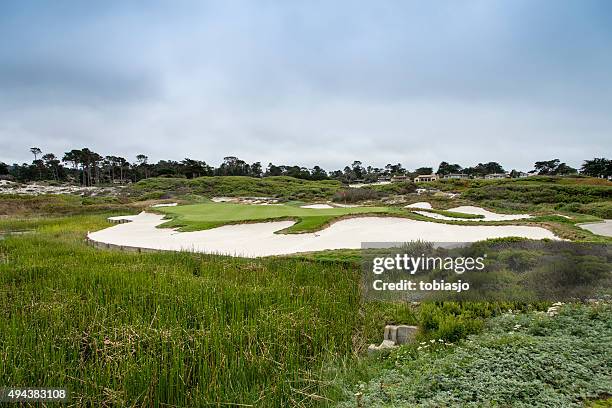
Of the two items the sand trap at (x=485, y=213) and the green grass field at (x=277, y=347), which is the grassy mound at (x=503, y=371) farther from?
the sand trap at (x=485, y=213)

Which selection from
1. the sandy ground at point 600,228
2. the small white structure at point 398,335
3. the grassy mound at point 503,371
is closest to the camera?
the grassy mound at point 503,371

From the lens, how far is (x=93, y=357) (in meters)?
4.04

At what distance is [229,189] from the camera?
50.7 metres

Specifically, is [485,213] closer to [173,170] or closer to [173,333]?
[173,333]

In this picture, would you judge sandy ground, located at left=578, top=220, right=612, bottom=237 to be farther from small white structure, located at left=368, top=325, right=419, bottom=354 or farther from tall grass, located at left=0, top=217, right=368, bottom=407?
small white structure, located at left=368, top=325, right=419, bottom=354

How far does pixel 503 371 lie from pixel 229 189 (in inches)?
1936

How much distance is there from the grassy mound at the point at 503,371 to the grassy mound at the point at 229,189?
122 ft

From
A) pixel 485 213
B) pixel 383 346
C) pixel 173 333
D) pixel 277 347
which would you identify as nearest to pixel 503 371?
pixel 383 346

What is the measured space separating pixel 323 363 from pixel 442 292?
2767 millimetres

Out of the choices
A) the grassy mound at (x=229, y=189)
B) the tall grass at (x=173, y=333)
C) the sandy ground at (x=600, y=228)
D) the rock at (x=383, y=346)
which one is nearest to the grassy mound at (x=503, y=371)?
the rock at (x=383, y=346)

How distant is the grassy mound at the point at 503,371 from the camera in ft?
9.35

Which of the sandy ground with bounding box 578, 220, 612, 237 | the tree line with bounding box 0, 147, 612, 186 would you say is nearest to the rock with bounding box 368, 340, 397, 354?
the sandy ground with bounding box 578, 220, 612, 237

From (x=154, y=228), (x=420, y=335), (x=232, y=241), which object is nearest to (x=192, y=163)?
(x=154, y=228)

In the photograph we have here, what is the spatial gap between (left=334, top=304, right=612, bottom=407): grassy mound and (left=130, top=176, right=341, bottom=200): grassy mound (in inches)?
1462
